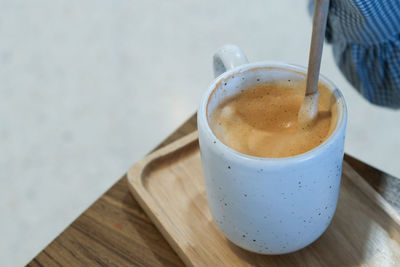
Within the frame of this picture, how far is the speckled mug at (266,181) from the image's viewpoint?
383mm

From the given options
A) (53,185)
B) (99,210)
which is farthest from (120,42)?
(99,210)

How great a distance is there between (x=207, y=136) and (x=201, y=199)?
15cm

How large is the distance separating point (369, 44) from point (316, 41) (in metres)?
0.28

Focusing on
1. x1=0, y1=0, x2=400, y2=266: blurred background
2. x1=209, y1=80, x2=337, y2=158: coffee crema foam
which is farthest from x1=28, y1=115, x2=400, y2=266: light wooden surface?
x1=0, y1=0, x2=400, y2=266: blurred background

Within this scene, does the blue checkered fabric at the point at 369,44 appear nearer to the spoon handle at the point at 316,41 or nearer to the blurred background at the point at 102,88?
→ the spoon handle at the point at 316,41

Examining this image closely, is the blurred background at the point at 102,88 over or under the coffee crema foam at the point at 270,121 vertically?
under

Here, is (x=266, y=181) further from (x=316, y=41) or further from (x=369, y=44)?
(x=369, y=44)

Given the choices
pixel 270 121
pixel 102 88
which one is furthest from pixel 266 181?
pixel 102 88

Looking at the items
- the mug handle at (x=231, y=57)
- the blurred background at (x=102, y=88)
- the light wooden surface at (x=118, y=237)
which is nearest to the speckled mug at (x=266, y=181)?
the mug handle at (x=231, y=57)

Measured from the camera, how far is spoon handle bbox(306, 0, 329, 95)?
1.20ft

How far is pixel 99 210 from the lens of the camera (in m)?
0.56

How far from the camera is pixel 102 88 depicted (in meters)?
1.20

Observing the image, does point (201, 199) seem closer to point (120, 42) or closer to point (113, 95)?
point (113, 95)

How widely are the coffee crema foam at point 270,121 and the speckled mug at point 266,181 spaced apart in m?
0.01
